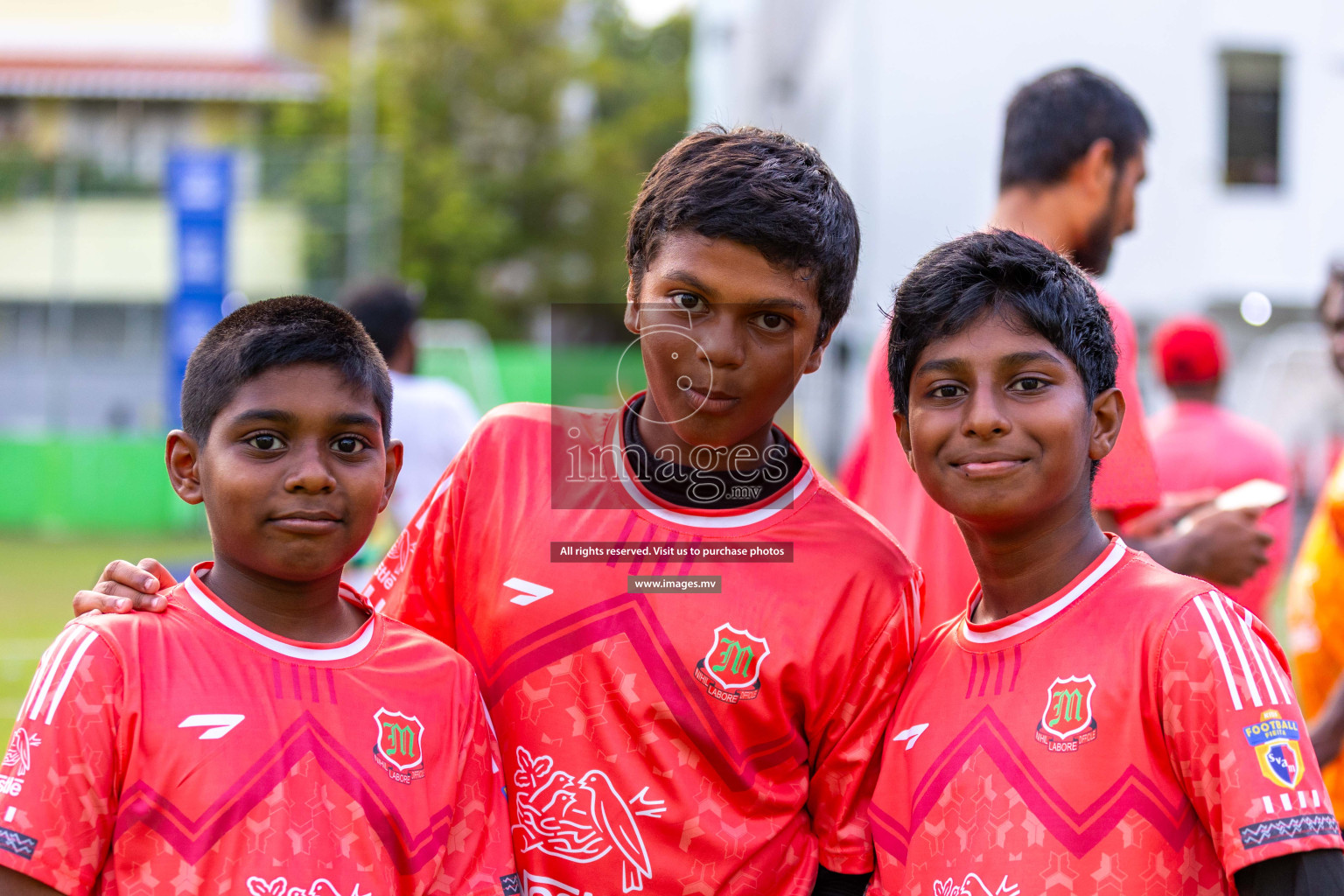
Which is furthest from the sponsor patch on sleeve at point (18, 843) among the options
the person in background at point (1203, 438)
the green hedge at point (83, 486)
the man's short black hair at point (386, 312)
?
the green hedge at point (83, 486)

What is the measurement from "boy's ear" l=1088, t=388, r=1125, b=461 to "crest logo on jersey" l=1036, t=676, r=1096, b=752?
1.24ft

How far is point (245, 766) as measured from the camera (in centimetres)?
171

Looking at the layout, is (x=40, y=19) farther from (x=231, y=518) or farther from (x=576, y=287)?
(x=231, y=518)

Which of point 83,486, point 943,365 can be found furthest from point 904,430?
point 83,486

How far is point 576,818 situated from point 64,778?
2.26ft

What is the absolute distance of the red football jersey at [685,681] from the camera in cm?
188

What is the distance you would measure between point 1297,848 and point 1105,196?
174 cm

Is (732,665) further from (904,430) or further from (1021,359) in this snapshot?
(1021,359)

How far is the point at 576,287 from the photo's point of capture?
2550 centimetres

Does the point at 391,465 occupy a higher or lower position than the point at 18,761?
higher

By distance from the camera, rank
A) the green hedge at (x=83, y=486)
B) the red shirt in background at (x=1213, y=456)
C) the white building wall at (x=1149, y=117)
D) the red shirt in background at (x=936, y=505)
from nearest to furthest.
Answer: the red shirt in background at (x=936, y=505) → the red shirt in background at (x=1213, y=456) → the white building wall at (x=1149, y=117) → the green hedge at (x=83, y=486)

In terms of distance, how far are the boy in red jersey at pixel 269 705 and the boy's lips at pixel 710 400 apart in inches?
18.6

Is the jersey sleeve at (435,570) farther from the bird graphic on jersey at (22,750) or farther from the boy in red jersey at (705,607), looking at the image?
the bird graphic on jersey at (22,750)

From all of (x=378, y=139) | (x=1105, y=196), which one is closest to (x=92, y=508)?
(x=378, y=139)
